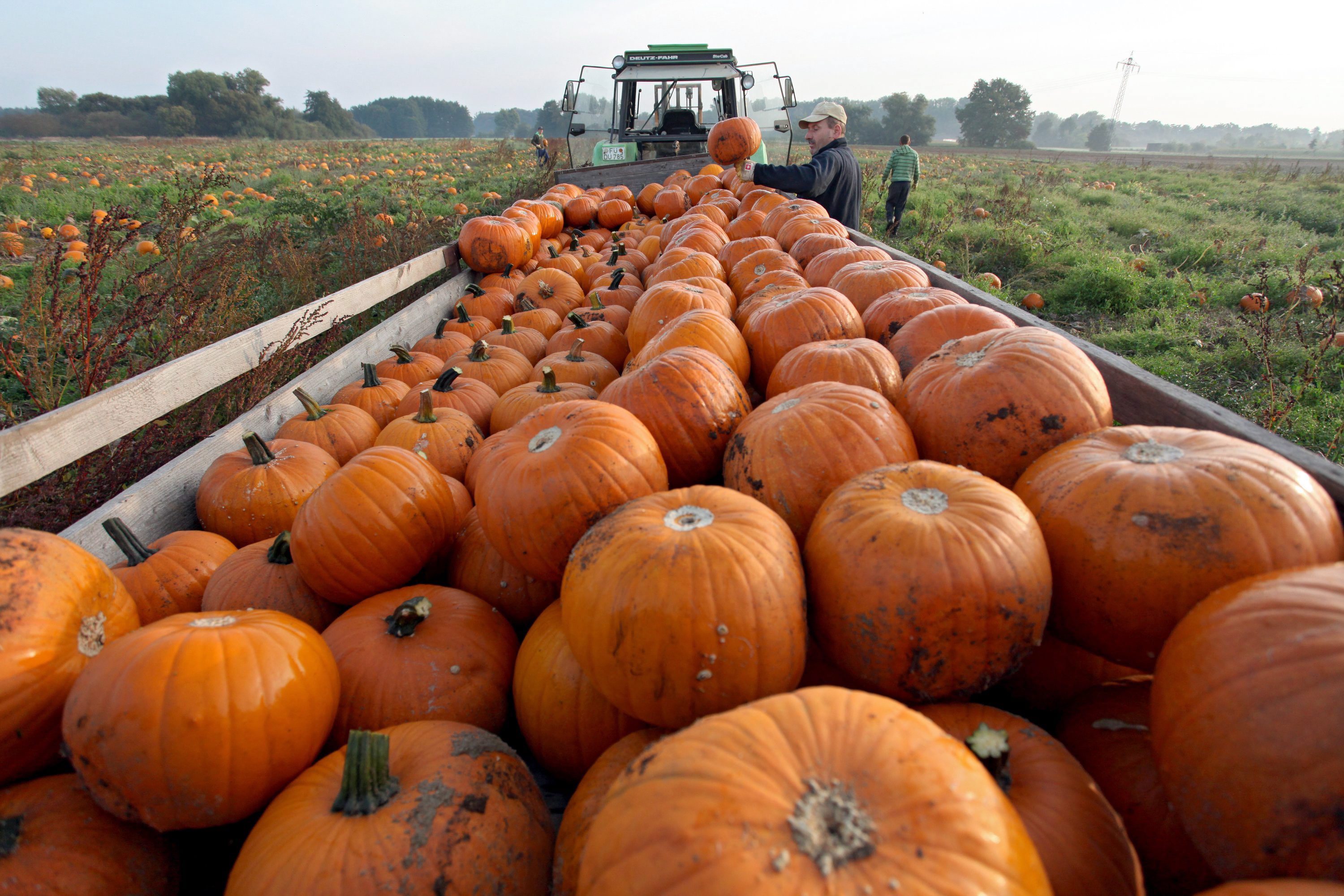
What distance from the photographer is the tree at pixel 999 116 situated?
228ft

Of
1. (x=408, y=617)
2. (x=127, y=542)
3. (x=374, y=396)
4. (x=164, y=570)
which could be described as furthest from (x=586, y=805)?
(x=374, y=396)

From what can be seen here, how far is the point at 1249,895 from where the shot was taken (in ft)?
2.48

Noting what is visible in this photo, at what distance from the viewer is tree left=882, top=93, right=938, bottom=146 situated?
2680 inches

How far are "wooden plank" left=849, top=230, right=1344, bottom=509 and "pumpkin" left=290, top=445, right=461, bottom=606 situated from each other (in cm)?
231

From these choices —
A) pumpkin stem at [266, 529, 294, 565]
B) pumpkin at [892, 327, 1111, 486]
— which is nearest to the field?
pumpkin stem at [266, 529, 294, 565]

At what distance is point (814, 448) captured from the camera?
68.6 inches

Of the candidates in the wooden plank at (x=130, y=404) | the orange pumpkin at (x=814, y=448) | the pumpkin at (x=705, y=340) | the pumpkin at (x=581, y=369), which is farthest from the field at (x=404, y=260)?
the orange pumpkin at (x=814, y=448)

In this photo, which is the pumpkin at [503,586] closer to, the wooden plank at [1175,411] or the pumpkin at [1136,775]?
the pumpkin at [1136,775]

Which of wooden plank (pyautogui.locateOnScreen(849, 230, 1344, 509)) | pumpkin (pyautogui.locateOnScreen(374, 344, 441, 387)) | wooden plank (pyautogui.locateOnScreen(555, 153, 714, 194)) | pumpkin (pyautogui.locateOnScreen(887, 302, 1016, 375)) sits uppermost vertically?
wooden plank (pyautogui.locateOnScreen(555, 153, 714, 194))

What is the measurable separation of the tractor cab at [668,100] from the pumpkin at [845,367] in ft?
32.8

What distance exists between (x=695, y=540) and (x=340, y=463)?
7.68 ft

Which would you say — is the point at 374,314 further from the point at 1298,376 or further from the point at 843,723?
the point at 1298,376

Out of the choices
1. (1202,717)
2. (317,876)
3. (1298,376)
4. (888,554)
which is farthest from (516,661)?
(1298,376)

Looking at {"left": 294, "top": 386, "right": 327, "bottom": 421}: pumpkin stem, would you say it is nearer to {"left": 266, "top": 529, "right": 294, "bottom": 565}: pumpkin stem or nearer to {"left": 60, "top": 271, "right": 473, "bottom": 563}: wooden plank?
{"left": 60, "top": 271, "right": 473, "bottom": 563}: wooden plank
